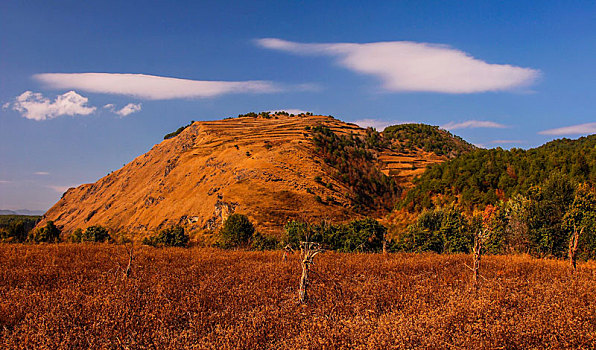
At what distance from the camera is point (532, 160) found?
50500mm

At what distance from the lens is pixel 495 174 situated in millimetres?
52562

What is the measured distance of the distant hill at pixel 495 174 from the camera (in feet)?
144

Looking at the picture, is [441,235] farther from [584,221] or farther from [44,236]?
[44,236]

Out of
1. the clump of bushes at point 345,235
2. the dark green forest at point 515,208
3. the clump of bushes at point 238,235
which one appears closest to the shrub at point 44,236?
the clump of bushes at point 238,235

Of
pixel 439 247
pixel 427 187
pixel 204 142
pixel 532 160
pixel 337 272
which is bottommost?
pixel 439 247

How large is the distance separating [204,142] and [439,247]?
92.2 meters

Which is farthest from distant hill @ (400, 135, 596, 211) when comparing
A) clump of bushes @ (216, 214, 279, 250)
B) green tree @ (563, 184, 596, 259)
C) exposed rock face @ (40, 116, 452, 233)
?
clump of bushes @ (216, 214, 279, 250)

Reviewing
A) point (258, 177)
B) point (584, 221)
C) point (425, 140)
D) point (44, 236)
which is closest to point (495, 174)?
point (584, 221)

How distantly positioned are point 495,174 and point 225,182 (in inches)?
2124

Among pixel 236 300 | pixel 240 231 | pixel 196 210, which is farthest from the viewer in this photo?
pixel 196 210

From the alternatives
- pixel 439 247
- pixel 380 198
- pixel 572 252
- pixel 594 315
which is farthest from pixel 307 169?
pixel 594 315

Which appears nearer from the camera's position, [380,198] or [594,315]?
[594,315]

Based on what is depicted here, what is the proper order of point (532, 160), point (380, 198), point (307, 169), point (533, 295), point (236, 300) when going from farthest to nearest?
point (380, 198)
point (307, 169)
point (532, 160)
point (533, 295)
point (236, 300)

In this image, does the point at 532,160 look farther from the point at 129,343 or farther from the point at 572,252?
the point at 129,343
